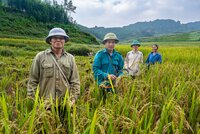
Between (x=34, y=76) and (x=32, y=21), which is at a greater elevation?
(x=32, y=21)

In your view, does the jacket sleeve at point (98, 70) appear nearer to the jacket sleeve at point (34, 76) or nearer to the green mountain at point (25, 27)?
the jacket sleeve at point (34, 76)

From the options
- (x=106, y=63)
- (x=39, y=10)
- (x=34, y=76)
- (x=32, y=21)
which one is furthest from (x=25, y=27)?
(x=34, y=76)

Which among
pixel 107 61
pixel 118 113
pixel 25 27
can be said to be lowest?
pixel 118 113

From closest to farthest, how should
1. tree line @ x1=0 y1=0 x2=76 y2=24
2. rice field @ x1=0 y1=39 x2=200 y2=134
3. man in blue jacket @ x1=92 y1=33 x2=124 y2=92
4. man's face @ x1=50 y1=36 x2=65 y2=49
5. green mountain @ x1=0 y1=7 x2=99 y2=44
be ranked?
rice field @ x1=0 y1=39 x2=200 y2=134, man's face @ x1=50 y1=36 x2=65 y2=49, man in blue jacket @ x1=92 y1=33 x2=124 y2=92, green mountain @ x1=0 y1=7 x2=99 y2=44, tree line @ x1=0 y1=0 x2=76 y2=24

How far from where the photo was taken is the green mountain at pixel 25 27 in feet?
169

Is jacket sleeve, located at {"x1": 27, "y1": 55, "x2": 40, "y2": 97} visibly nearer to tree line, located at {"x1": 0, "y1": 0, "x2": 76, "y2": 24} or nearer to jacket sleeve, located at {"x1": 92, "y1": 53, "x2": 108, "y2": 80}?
jacket sleeve, located at {"x1": 92, "y1": 53, "x2": 108, "y2": 80}

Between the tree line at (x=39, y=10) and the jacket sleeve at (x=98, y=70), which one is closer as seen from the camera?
the jacket sleeve at (x=98, y=70)

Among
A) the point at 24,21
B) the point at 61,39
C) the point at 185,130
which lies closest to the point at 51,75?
the point at 61,39

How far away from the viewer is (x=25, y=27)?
57156 millimetres

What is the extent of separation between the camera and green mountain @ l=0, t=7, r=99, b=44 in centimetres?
5156

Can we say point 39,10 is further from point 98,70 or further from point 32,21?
point 98,70

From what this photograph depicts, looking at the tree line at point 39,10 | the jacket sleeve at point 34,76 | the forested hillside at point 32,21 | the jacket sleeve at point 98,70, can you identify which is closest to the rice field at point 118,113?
the jacket sleeve at point 34,76

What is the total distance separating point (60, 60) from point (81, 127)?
1385mm

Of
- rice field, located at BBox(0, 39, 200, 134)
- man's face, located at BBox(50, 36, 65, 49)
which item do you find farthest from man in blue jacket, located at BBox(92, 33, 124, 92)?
man's face, located at BBox(50, 36, 65, 49)
